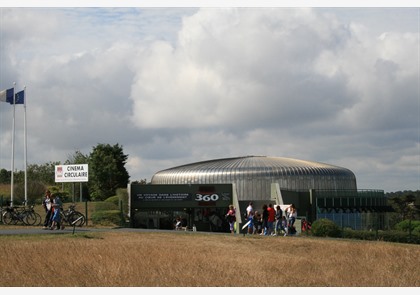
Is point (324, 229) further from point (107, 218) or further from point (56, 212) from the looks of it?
point (56, 212)

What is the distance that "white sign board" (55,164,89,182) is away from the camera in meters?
41.6

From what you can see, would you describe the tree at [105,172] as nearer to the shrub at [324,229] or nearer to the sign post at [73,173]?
the sign post at [73,173]

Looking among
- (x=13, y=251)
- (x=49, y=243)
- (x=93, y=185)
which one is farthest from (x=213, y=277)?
(x=93, y=185)

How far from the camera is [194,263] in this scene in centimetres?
2019

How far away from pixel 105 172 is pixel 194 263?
70379 millimetres

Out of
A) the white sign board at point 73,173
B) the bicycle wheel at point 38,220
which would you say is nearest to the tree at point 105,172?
the white sign board at point 73,173

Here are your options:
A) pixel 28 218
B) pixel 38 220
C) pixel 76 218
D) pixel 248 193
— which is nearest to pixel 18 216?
pixel 28 218

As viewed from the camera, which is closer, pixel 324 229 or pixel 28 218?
pixel 28 218

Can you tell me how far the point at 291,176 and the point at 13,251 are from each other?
59.3m

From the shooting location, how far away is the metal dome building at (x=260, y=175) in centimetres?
7875

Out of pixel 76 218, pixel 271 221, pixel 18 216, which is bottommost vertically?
pixel 271 221

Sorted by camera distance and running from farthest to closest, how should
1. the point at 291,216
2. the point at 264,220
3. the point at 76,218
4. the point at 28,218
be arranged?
the point at 28,218 → the point at 76,218 → the point at 291,216 → the point at 264,220

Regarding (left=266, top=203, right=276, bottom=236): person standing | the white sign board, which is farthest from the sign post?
(left=266, top=203, right=276, bottom=236): person standing

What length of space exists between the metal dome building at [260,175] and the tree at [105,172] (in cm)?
733
